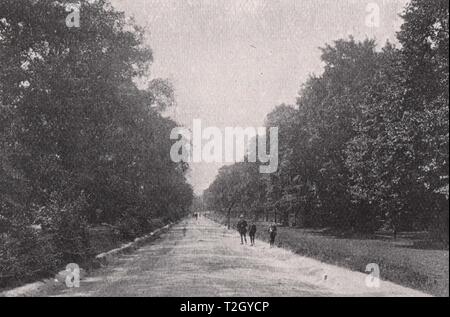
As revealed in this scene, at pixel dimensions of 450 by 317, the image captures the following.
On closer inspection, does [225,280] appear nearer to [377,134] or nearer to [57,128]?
[57,128]

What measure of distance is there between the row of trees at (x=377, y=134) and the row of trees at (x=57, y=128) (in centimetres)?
1437

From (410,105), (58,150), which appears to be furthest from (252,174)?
(58,150)

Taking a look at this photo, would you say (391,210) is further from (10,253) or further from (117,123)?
(10,253)

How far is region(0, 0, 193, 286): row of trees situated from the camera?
691 inches

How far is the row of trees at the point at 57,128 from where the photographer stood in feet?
57.6

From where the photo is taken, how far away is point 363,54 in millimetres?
46625

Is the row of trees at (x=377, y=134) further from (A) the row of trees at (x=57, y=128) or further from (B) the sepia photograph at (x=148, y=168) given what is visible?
(A) the row of trees at (x=57, y=128)

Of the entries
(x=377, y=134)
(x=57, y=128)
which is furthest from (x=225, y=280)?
(x=377, y=134)

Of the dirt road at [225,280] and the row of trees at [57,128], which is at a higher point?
the row of trees at [57,128]

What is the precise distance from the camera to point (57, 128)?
22.9 metres

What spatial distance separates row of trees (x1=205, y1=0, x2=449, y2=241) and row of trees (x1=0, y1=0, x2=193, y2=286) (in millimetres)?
14372

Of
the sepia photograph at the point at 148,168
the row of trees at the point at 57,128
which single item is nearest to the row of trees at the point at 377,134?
the sepia photograph at the point at 148,168

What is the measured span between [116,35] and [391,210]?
1848 cm

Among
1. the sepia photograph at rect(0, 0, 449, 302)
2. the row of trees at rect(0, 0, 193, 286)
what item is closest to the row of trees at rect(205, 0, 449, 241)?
the sepia photograph at rect(0, 0, 449, 302)
